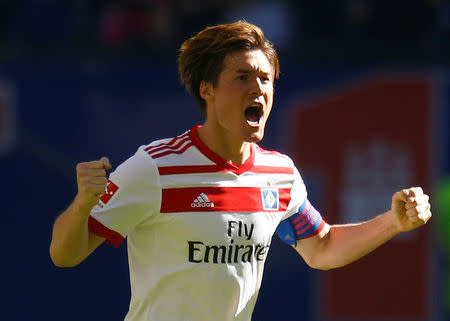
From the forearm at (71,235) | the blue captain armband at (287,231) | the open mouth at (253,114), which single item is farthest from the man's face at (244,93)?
the forearm at (71,235)

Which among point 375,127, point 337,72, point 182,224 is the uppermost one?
point 337,72

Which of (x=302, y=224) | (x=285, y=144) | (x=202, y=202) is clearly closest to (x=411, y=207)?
(x=302, y=224)

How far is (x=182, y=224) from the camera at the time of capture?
3830mm

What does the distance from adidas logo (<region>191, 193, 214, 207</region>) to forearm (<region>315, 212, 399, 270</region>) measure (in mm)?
685

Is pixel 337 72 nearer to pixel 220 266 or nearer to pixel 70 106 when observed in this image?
pixel 70 106

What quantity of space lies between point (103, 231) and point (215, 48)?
0.94 metres

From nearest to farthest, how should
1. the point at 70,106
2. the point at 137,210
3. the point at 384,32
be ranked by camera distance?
1. the point at 137,210
2. the point at 70,106
3. the point at 384,32

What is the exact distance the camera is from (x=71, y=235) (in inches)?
140

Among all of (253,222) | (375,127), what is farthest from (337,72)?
(253,222)

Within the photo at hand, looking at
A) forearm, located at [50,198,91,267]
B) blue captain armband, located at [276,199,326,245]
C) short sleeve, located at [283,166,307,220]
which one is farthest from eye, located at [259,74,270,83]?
forearm, located at [50,198,91,267]

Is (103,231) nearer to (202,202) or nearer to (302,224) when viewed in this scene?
(202,202)

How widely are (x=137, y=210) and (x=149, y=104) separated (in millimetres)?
4441

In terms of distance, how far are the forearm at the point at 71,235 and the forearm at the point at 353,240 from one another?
1.20 m

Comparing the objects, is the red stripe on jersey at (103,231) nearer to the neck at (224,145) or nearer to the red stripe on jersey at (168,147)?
the red stripe on jersey at (168,147)
